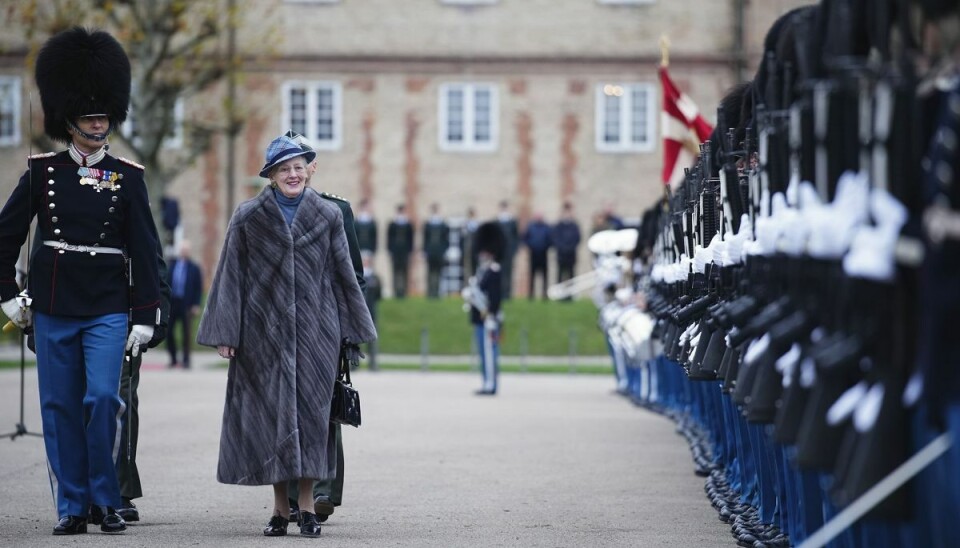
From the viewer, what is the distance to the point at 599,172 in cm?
4734

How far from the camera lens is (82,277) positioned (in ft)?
32.1

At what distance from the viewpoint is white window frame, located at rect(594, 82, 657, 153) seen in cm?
4719

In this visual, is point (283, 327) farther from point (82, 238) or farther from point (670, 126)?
point (670, 126)

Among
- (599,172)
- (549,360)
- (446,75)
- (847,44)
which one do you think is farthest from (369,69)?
(847,44)

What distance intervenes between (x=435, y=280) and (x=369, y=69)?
693cm

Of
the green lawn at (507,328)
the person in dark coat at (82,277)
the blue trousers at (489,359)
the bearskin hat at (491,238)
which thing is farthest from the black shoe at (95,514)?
the green lawn at (507,328)

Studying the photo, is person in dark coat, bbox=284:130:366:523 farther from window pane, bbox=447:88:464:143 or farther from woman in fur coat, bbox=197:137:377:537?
window pane, bbox=447:88:464:143

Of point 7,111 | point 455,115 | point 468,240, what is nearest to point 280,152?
point 468,240

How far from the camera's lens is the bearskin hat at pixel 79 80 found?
10.1 m

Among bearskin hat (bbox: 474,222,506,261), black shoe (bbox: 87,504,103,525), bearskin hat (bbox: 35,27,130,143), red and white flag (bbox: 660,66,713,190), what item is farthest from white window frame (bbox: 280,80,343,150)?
black shoe (bbox: 87,504,103,525)

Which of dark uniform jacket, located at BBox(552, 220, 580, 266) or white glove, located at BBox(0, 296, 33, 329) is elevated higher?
white glove, located at BBox(0, 296, 33, 329)

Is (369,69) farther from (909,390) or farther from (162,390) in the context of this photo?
(909,390)

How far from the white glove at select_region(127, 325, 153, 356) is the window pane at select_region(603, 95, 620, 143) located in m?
38.0

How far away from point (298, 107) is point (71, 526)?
3869cm
